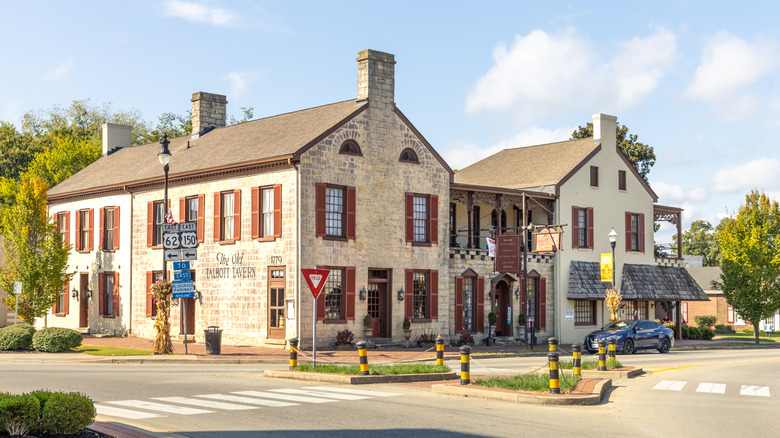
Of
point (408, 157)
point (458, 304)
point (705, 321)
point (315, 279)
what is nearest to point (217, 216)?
point (408, 157)

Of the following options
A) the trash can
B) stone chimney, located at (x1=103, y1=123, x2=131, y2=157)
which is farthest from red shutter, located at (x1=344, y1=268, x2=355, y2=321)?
stone chimney, located at (x1=103, y1=123, x2=131, y2=157)

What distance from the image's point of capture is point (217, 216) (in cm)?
3603

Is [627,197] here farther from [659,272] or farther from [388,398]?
[388,398]

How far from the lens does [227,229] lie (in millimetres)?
35844

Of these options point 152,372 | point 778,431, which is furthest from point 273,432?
point 152,372

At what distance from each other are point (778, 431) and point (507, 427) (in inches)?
165

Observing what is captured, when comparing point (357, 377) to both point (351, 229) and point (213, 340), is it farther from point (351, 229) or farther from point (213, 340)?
point (351, 229)

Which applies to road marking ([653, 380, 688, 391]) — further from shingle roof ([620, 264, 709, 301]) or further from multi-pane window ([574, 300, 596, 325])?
shingle roof ([620, 264, 709, 301])

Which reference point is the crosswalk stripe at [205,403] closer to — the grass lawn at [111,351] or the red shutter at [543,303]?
the grass lawn at [111,351]

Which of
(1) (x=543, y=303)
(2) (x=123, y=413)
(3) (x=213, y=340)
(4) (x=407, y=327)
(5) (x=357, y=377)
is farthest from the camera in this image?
(1) (x=543, y=303)

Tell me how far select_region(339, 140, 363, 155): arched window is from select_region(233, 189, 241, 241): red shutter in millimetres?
4554

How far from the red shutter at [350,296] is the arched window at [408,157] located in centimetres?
522

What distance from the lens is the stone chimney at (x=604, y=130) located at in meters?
45.3

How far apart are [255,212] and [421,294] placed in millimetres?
7647
